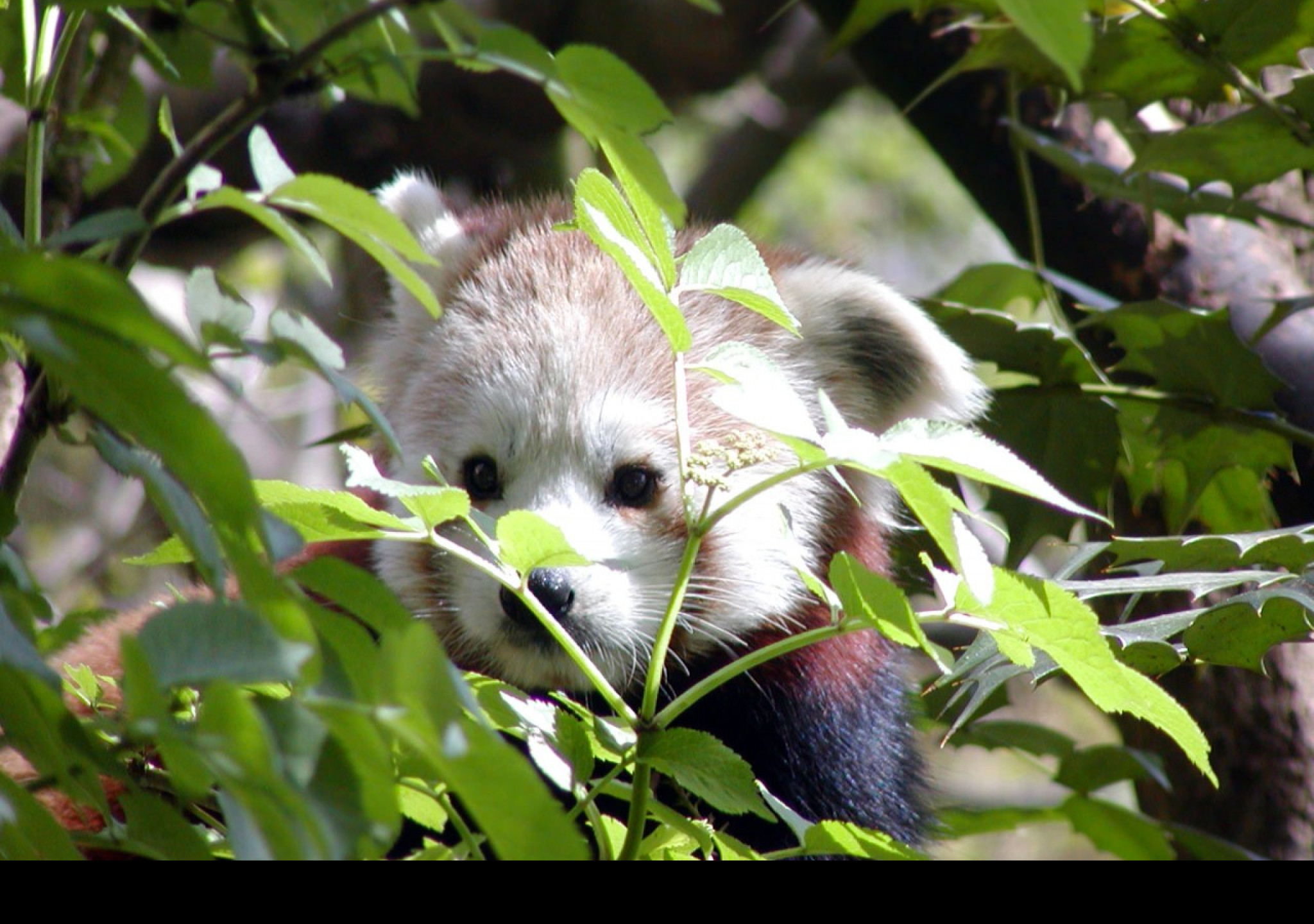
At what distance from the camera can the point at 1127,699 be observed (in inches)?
40.9

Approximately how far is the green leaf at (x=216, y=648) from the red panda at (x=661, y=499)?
4.50ft

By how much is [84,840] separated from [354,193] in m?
0.51

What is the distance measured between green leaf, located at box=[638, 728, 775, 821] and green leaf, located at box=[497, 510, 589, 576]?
0.16 m

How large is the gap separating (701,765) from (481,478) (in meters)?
1.40

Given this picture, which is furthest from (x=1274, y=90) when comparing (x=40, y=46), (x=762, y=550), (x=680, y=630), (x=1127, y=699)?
(x=40, y=46)

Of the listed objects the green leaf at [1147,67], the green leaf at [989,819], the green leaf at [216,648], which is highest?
the green leaf at [216,648]

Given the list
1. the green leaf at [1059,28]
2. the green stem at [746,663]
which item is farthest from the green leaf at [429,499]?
the green leaf at [1059,28]

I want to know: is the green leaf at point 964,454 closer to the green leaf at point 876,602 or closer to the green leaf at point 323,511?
the green leaf at point 876,602

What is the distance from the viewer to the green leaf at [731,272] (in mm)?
1144

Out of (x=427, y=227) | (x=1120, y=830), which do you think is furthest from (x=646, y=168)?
(x=427, y=227)

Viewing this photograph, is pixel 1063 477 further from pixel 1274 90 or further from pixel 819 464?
pixel 819 464

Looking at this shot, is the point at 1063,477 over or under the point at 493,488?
under

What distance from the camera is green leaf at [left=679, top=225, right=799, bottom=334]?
114cm

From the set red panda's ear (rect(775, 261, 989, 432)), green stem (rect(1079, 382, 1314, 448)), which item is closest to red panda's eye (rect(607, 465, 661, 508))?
red panda's ear (rect(775, 261, 989, 432))
